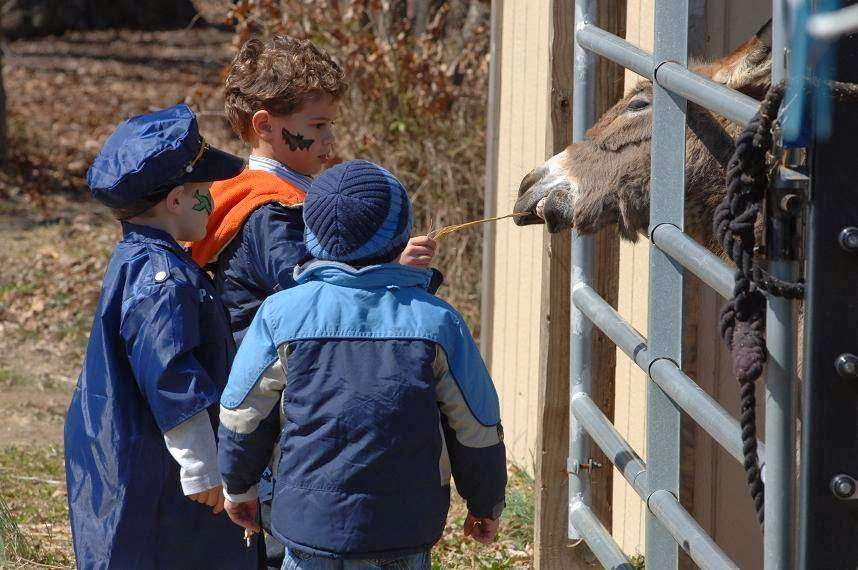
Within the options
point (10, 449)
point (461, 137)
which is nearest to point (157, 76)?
point (461, 137)

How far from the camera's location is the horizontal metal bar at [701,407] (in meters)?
2.51

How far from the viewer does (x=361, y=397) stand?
104 inches

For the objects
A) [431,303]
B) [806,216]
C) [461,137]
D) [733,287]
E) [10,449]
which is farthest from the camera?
[461,137]

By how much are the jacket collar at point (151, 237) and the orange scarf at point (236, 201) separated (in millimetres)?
299

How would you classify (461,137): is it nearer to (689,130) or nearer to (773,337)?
(689,130)

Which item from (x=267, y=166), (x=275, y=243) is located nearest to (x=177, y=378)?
(x=275, y=243)

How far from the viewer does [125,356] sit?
318 centimetres

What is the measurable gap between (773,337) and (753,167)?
1.04 ft

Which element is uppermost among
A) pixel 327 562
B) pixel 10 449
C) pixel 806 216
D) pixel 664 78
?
pixel 664 78

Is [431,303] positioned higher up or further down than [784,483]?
higher up

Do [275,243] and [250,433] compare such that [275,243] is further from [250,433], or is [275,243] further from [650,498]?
[650,498]

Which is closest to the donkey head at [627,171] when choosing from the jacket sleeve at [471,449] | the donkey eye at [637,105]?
the donkey eye at [637,105]

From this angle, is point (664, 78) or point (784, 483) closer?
point (784, 483)

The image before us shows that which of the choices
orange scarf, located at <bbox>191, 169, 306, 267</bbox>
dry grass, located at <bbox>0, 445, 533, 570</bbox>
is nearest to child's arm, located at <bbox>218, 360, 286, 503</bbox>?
orange scarf, located at <bbox>191, 169, 306, 267</bbox>
